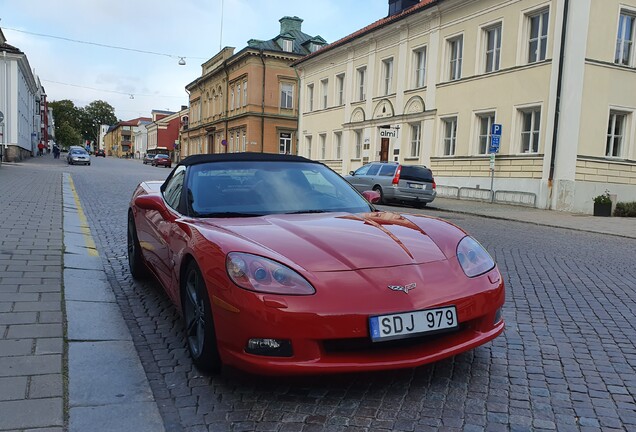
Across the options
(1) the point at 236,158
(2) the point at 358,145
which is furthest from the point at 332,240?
(2) the point at 358,145

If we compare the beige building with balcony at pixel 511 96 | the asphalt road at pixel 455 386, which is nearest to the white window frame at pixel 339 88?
the beige building with balcony at pixel 511 96

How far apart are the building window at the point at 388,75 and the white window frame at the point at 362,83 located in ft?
5.85

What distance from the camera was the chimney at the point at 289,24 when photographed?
50.3 m

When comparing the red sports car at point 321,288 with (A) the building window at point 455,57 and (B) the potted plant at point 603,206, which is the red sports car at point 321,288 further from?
(A) the building window at point 455,57

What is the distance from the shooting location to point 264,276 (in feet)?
8.88

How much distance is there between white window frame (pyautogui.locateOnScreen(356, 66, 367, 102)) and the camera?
29.6 m

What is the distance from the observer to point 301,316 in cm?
258

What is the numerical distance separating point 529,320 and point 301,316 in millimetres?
2515

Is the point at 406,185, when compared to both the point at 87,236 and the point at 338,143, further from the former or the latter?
the point at 338,143

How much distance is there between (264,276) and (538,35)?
64.8ft

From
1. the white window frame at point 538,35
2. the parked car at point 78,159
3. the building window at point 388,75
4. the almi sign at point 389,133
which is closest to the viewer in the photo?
the white window frame at point 538,35

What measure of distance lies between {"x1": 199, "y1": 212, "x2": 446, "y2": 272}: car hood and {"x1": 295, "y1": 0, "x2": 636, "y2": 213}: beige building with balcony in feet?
54.0

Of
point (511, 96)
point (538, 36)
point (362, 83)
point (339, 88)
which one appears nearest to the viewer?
point (538, 36)

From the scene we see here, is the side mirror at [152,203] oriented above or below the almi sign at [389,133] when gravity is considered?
below
